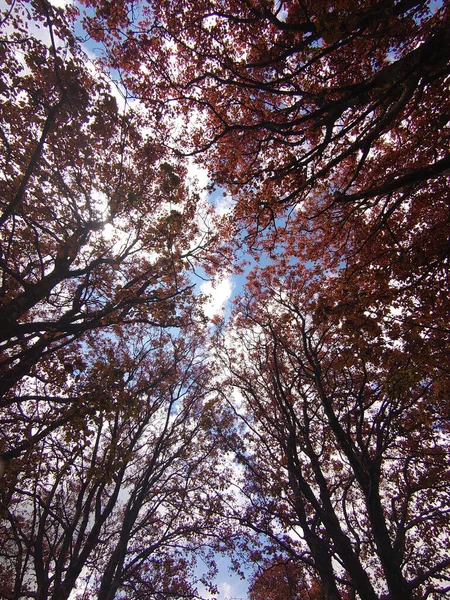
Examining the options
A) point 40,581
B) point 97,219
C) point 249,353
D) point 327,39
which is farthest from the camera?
point 249,353

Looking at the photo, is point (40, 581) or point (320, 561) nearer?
point (320, 561)

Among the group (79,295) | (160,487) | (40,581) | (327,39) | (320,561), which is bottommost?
(40,581)

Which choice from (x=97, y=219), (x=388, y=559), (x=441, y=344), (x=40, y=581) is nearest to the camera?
(x=441, y=344)

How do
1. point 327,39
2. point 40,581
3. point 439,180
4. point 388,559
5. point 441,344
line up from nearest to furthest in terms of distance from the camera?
point 327,39
point 441,344
point 388,559
point 439,180
point 40,581

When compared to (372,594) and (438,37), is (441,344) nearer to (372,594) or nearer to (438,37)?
(438,37)

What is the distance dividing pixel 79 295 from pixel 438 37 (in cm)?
843

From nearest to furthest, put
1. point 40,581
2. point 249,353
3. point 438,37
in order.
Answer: point 438,37 < point 40,581 < point 249,353

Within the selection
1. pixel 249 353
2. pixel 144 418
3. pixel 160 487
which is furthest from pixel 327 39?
pixel 160 487

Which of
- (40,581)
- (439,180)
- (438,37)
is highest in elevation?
(439,180)

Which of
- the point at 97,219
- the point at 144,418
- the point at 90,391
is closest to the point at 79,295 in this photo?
the point at 97,219

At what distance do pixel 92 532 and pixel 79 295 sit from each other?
7.51m

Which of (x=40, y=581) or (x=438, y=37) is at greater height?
(x=438, y=37)

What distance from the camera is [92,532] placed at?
8430 mm

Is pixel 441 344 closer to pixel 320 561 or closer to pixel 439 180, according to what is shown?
pixel 439 180
